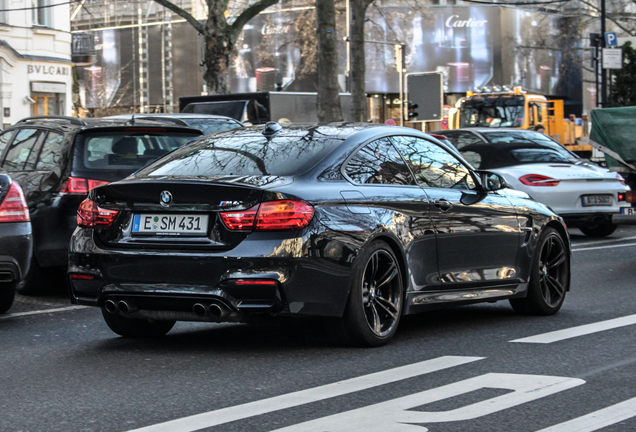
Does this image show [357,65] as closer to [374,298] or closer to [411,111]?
[411,111]

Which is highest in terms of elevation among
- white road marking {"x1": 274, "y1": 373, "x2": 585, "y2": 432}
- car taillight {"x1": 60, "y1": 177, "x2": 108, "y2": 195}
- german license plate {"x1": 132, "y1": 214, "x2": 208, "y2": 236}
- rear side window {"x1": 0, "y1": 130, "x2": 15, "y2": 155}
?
rear side window {"x1": 0, "y1": 130, "x2": 15, "y2": 155}

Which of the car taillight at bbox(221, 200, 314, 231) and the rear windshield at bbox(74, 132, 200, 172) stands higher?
the rear windshield at bbox(74, 132, 200, 172)

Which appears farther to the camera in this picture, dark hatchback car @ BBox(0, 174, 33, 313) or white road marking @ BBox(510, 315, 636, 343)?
dark hatchback car @ BBox(0, 174, 33, 313)

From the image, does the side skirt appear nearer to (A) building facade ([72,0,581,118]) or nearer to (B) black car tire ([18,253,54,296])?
(B) black car tire ([18,253,54,296])

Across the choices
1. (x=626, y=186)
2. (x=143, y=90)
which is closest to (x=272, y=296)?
(x=626, y=186)

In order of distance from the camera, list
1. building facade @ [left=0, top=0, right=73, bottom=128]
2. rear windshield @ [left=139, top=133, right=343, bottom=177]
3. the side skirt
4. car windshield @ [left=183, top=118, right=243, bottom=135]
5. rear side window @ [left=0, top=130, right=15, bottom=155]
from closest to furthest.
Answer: rear windshield @ [left=139, top=133, right=343, bottom=177] → the side skirt → rear side window @ [left=0, top=130, right=15, bottom=155] → car windshield @ [left=183, top=118, right=243, bottom=135] → building facade @ [left=0, top=0, right=73, bottom=128]

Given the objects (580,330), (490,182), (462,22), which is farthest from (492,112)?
(462,22)

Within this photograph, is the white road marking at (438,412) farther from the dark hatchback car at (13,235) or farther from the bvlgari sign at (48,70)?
→ the bvlgari sign at (48,70)

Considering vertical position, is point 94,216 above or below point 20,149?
below

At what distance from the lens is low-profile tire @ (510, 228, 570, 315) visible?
26.7 ft

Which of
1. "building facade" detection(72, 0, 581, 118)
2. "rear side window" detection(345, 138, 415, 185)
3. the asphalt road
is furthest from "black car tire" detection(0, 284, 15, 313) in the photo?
"building facade" detection(72, 0, 581, 118)

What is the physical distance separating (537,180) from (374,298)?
9.72 meters

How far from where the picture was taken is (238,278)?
19.7ft

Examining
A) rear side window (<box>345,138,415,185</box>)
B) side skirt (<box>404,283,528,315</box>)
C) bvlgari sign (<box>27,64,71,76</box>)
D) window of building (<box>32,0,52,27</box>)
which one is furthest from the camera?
window of building (<box>32,0,52,27</box>)
